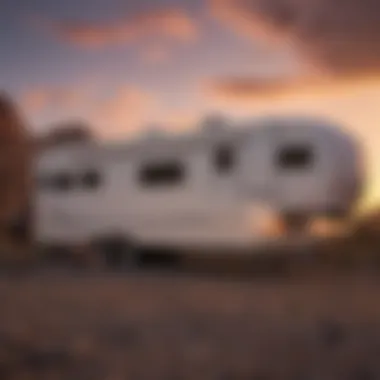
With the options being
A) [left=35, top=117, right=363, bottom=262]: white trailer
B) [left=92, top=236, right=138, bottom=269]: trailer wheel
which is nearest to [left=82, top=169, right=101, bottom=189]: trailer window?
[left=35, top=117, right=363, bottom=262]: white trailer

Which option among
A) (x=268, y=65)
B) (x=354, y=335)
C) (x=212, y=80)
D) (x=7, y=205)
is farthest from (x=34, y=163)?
(x=354, y=335)

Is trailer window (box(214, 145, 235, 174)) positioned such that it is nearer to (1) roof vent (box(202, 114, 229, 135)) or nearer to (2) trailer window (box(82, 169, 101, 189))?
(1) roof vent (box(202, 114, 229, 135))

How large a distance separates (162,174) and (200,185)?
94 mm

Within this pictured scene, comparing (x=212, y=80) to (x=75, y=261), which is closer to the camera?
(x=212, y=80)

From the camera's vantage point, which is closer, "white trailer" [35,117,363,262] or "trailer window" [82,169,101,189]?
"white trailer" [35,117,363,262]

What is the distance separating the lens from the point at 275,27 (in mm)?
1100

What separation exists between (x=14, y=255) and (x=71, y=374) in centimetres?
31

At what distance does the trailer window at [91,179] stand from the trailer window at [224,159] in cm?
25

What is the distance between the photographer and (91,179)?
51.0 inches

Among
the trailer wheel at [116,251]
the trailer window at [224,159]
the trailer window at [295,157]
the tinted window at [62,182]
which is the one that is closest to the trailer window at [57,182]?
the tinted window at [62,182]

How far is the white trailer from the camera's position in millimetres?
1114

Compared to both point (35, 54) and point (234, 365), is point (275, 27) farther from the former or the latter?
point (234, 365)

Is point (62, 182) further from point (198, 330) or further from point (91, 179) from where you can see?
point (198, 330)

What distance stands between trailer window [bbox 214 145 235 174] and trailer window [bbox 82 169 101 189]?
0.82 ft
